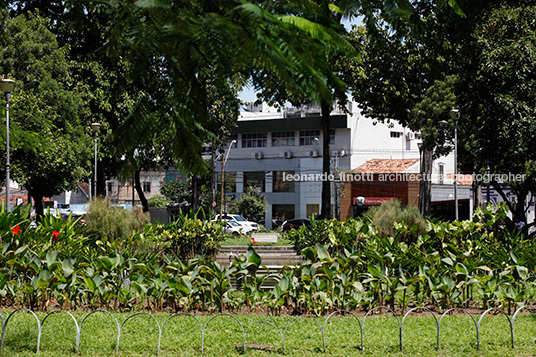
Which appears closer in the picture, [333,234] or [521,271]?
→ [521,271]

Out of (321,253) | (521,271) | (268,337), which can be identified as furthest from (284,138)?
(268,337)

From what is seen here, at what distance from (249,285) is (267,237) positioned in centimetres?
1407

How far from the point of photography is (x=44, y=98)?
24.1 m

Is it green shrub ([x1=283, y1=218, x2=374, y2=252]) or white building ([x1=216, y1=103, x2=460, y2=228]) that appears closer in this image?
green shrub ([x1=283, y1=218, x2=374, y2=252])

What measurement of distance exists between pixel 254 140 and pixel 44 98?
3563 centimetres

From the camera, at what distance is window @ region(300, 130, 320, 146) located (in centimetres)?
5541

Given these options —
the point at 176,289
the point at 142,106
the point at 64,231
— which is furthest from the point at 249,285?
the point at 142,106

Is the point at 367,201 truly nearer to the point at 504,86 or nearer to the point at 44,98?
the point at 44,98

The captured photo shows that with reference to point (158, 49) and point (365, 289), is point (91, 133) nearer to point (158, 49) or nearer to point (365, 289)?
point (365, 289)

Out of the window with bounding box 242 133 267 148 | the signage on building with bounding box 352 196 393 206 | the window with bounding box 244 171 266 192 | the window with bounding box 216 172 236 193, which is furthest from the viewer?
the window with bounding box 242 133 267 148

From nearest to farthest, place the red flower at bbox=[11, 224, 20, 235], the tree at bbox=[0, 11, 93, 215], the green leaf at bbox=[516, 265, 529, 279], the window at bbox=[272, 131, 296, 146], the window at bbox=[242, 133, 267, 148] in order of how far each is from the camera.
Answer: the green leaf at bbox=[516, 265, 529, 279]
the red flower at bbox=[11, 224, 20, 235]
the tree at bbox=[0, 11, 93, 215]
the window at bbox=[272, 131, 296, 146]
the window at bbox=[242, 133, 267, 148]

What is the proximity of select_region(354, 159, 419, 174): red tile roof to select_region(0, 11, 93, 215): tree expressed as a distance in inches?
1182

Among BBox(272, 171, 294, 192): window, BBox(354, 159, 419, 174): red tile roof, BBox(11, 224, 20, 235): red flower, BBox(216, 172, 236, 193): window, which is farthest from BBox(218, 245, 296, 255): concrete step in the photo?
BBox(216, 172, 236, 193): window

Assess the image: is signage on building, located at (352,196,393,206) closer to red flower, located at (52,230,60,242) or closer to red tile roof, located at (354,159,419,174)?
red tile roof, located at (354,159,419,174)
